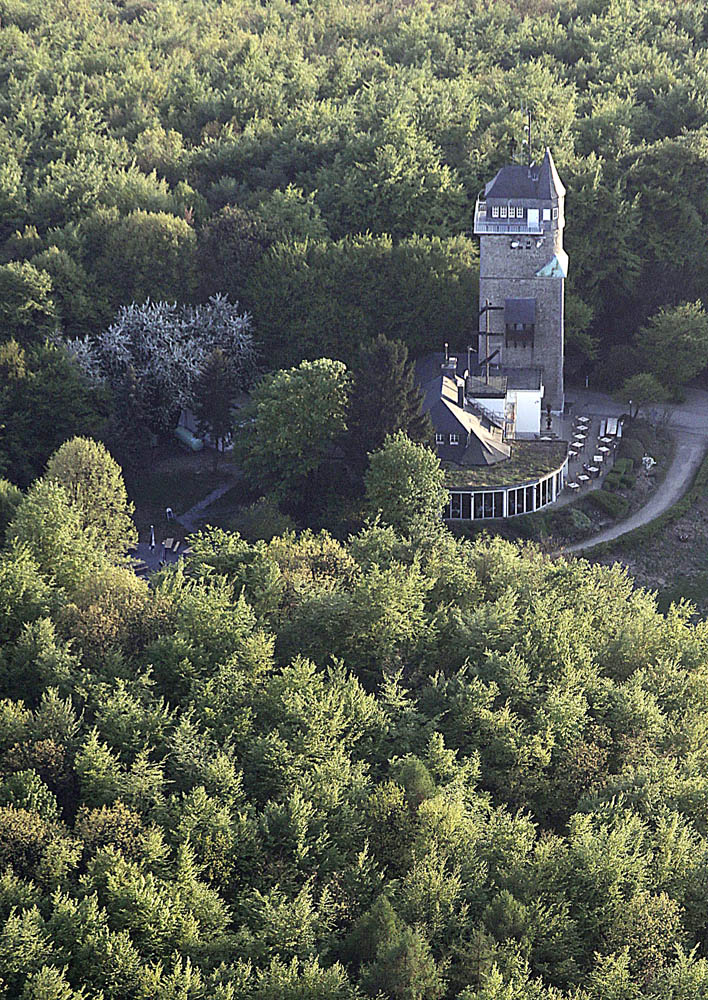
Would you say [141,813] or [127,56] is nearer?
[141,813]

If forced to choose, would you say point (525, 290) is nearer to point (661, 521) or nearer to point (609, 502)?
point (609, 502)

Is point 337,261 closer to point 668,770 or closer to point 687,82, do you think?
point 687,82

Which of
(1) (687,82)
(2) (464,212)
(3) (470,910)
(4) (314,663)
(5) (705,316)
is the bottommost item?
(3) (470,910)

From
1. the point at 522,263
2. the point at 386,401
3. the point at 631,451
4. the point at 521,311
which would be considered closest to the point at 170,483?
the point at 386,401

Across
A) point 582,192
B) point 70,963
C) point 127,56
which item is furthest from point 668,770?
point 127,56

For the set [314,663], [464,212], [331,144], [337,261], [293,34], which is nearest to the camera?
[314,663]

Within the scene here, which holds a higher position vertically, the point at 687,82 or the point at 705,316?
the point at 687,82

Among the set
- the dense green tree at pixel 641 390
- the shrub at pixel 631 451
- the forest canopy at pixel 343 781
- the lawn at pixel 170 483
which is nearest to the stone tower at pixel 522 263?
the dense green tree at pixel 641 390
